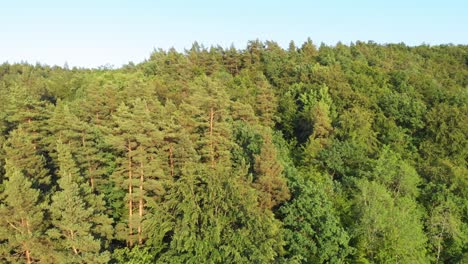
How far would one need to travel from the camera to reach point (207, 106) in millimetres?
37875

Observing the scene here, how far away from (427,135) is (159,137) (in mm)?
44010

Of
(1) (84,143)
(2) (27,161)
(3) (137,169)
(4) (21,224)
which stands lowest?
(4) (21,224)

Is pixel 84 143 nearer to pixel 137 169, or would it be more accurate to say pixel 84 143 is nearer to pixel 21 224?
pixel 137 169

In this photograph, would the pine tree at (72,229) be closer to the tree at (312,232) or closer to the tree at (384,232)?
the tree at (312,232)

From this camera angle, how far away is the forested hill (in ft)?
86.9

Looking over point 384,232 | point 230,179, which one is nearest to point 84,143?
point 230,179

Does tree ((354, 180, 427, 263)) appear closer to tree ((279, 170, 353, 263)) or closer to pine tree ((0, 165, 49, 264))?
tree ((279, 170, 353, 263))

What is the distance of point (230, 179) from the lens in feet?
95.6

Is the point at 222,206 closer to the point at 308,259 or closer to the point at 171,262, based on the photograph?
the point at 171,262

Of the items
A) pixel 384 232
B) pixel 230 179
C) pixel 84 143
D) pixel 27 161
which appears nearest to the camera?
pixel 230 179

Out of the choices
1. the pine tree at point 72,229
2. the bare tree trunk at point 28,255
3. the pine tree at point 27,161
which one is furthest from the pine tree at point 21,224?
the pine tree at point 27,161

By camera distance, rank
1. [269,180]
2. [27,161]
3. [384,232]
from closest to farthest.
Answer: [27,161], [269,180], [384,232]

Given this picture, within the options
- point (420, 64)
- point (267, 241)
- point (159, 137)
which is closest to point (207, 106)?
point (159, 137)

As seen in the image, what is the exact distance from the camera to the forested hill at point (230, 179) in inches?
1043
